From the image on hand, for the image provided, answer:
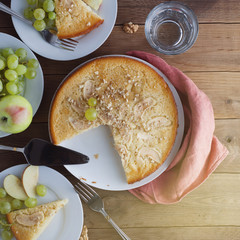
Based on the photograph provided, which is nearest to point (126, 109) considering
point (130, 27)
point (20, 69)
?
point (130, 27)

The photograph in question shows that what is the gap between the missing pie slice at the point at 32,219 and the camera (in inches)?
63.1

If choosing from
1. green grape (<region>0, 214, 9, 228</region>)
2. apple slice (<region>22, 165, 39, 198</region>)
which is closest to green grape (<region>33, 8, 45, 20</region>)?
apple slice (<region>22, 165, 39, 198</region>)

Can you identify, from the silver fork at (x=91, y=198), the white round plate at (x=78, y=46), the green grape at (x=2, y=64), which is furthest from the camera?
the silver fork at (x=91, y=198)

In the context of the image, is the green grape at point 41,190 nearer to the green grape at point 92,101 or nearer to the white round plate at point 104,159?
the white round plate at point 104,159

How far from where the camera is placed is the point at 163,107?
1.59 meters

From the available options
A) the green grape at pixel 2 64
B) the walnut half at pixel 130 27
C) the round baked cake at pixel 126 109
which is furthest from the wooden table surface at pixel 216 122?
the green grape at pixel 2 64

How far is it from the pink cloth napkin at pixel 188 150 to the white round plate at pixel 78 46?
0.56ft

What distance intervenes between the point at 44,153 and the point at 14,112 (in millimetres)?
254

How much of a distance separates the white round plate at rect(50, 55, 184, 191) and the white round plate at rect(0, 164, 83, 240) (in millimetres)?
88

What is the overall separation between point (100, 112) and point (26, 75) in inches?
14.8

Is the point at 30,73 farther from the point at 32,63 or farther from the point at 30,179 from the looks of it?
the point at 30,179

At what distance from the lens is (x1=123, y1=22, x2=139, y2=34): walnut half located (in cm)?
165

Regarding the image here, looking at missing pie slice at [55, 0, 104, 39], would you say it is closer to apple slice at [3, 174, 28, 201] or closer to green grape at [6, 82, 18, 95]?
green grape at [6, 82, 18, 95]

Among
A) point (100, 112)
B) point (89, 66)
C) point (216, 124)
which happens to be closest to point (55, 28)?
point (89, 66)
